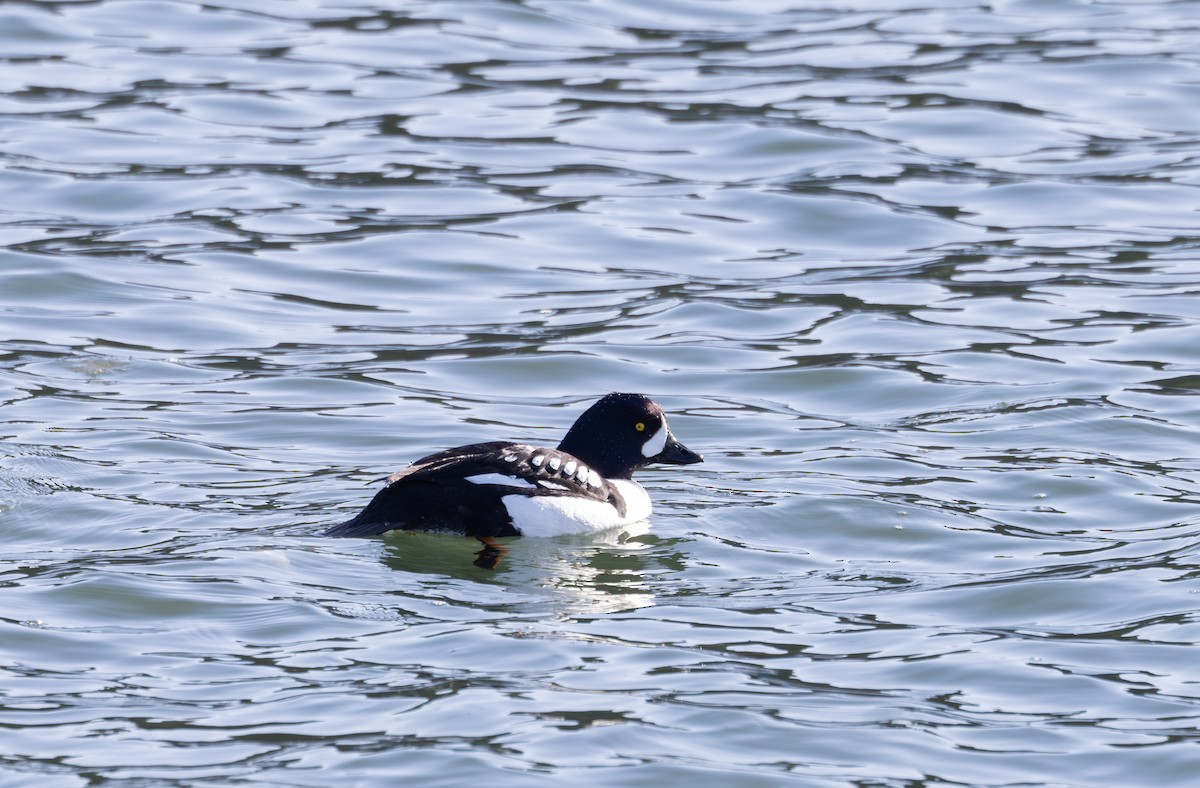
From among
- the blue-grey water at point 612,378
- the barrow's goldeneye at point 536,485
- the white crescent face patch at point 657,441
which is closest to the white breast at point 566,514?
the barrow's goldeneye at point 536,485

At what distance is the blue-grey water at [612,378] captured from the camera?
6.99 m

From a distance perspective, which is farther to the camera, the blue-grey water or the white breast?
the white breast

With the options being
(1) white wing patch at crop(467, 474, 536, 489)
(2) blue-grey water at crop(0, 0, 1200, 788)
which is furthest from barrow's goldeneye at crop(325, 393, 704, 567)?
(2) blue-grey water at crop(0, 0, 1200, 788)

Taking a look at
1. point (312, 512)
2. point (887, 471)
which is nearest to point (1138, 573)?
point (887, 471)

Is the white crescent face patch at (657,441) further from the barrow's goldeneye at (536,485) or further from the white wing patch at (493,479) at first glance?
the white wing patch at (493,479)

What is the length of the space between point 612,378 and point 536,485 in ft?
9.49

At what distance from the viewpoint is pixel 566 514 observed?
374 inches

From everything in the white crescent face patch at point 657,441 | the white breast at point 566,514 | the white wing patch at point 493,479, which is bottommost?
the white breast at point 566,514

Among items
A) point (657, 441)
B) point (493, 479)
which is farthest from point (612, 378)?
point (493, 479)

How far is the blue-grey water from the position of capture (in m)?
6.99

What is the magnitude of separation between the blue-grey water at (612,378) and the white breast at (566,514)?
0.12 metres

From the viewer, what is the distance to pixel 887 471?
34.1ft

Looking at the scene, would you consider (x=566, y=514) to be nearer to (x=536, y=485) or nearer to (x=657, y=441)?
(x=536, y=485)

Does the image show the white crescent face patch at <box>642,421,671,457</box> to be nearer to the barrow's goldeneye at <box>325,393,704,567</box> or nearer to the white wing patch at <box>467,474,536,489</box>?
the barrow's goldeneye at <box>325,393,704,567</box>
